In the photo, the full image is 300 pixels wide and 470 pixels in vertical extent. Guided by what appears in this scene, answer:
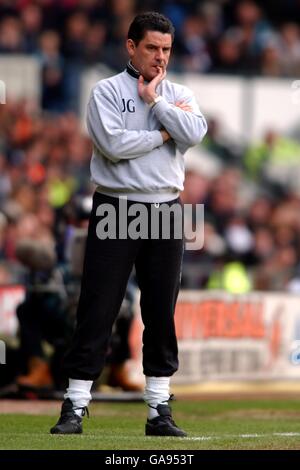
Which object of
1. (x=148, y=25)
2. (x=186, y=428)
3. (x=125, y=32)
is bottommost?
(x=186, y=428)

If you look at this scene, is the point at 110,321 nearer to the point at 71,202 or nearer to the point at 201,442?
the point at 201,442

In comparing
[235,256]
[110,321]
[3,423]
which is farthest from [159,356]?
[235,256]

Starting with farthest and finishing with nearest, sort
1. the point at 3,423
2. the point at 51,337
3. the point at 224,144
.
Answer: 1. the point at 224,144
2. the point at 51,337
3. the point at 3,423

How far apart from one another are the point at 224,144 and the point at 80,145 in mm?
3552

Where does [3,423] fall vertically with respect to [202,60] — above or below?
below

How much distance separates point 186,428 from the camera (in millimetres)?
9078

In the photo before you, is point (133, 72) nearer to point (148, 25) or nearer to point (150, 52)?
point (150, 52)

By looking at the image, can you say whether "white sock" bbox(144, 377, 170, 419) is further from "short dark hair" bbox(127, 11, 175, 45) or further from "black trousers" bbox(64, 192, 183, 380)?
"short dark hair" bbox(127, 11, 175, 45)

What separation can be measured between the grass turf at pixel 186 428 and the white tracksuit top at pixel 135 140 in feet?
4.51

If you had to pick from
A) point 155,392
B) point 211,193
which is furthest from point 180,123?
point 211,193

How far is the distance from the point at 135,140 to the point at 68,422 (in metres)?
1.60

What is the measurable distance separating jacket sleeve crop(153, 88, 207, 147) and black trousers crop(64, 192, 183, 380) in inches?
15.0

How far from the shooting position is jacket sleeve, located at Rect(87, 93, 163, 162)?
7.74 metres

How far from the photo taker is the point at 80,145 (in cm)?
1956
